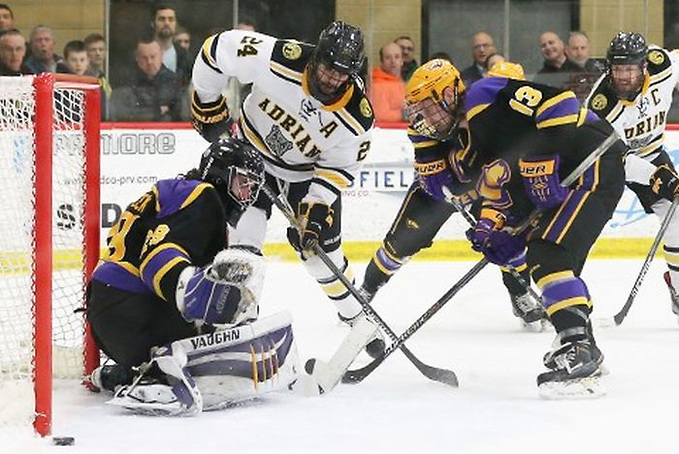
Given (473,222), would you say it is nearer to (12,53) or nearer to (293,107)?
(293,107)

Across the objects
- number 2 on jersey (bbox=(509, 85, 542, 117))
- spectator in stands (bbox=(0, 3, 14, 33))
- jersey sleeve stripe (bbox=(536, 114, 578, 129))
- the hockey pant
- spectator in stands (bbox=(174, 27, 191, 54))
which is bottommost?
the hockey pant

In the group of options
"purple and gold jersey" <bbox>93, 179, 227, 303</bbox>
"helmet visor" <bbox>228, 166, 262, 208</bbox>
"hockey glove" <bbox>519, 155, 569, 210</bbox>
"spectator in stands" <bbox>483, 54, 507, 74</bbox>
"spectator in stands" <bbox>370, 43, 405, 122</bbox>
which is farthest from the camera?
"spectator in stands" <bbox>483, 54, 507, 74</bbox>

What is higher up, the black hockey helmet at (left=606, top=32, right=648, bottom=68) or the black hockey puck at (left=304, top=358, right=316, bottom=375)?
the black hockey helmet at (left=606, top=32, right=648, bottom=68)

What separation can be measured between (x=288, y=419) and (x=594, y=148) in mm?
1185

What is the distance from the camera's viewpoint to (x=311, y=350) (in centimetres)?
441

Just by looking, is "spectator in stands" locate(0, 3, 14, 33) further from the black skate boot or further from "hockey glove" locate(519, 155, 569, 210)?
"hockey glove" locate(519, 155, 569, 210)

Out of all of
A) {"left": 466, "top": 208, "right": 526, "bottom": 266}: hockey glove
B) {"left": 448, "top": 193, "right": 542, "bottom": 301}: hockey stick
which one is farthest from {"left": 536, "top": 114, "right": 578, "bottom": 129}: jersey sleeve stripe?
{"left": 448, "top": 193, "right": 542, "bottom": 301}: hockey stick

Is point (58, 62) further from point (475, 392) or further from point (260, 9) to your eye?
point (475, 392)

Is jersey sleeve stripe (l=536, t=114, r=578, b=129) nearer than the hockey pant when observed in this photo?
Yes

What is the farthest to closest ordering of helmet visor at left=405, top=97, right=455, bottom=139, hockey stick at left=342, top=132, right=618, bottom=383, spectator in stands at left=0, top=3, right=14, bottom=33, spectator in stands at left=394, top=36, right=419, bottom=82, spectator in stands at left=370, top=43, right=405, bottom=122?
1. spectator in stands at left=394, top=36, right=419, bottom=82
2. spectator in stands at left=370, top=43, right=405, bottom=122
3. spectator in stands at left=0, top=3, right=14, bottom=33
4. helmet visor at left=405, top=97, right=455, bottom=139
5. hockey stick at left=342, top=132, right=618, bottom=383

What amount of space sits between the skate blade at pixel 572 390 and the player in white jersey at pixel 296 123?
834mm

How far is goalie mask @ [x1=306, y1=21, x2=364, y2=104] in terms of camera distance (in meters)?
3.91

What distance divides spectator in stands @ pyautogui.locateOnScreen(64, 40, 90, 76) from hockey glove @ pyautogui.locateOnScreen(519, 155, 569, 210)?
389cm

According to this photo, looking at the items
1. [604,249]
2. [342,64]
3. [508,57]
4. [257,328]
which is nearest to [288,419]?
[257,328]
